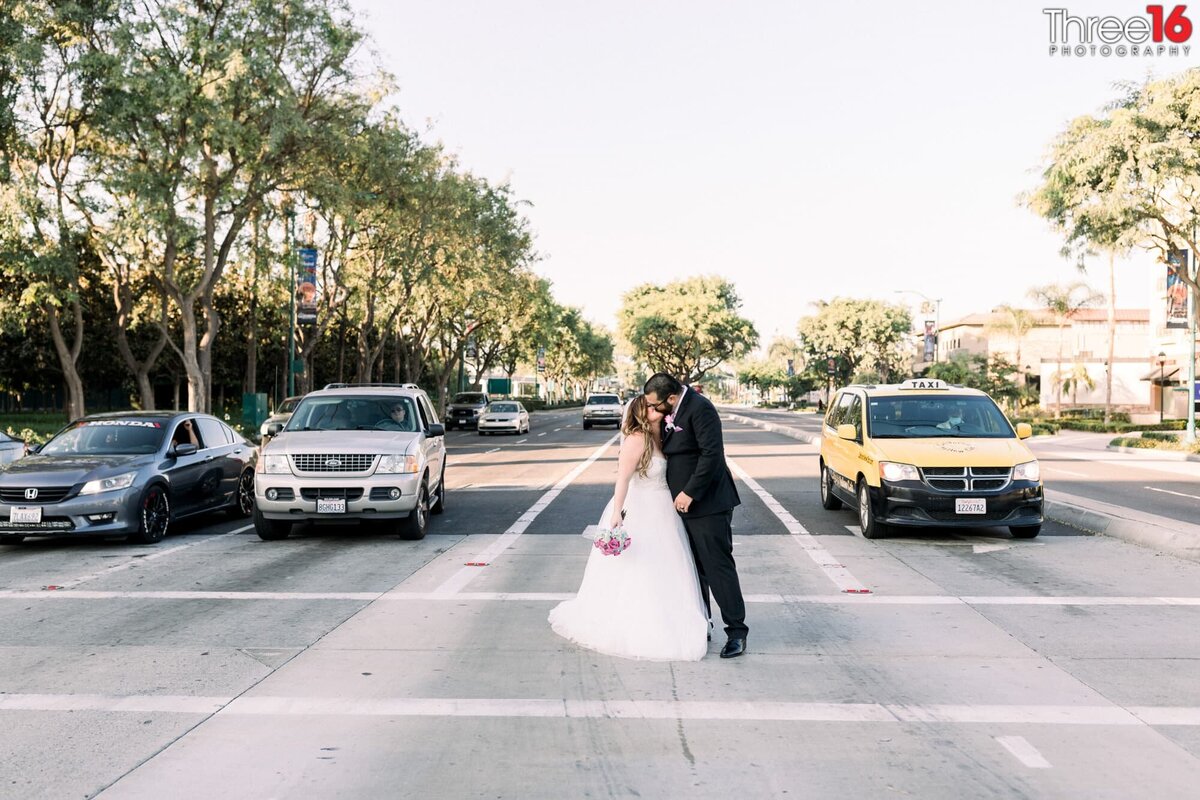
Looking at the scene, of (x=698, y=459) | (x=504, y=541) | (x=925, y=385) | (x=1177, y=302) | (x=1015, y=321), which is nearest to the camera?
Result: (x=698, y=459)

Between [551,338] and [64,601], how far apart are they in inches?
2194

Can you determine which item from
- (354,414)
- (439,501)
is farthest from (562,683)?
(439,501)

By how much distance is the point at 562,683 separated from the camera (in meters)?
6.10

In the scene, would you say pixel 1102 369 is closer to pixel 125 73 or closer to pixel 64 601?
pixel 125 73

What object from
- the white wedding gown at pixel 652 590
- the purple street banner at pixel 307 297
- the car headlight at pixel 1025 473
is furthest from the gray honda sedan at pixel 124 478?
the purple street banner at pixel 307 297

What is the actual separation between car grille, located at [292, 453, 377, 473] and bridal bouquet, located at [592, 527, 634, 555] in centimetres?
567

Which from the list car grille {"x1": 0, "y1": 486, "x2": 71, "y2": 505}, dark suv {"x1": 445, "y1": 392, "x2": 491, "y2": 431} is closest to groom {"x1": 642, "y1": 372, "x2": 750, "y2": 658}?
car grille {"x1": 0, "y1": 486, "x2": 71, "y2": 505}

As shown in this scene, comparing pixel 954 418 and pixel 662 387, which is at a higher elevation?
pixel 662 387

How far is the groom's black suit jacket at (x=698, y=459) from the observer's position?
258 inches

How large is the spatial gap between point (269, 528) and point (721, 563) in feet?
23.5

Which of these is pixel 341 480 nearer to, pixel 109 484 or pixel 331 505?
pixel 331 505

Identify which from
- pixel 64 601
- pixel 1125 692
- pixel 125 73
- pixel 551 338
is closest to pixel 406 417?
pixel 64 601

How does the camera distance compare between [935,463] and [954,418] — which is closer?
[935,463]

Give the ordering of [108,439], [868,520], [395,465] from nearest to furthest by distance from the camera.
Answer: [395,465]
[868,520]
[108,439]
